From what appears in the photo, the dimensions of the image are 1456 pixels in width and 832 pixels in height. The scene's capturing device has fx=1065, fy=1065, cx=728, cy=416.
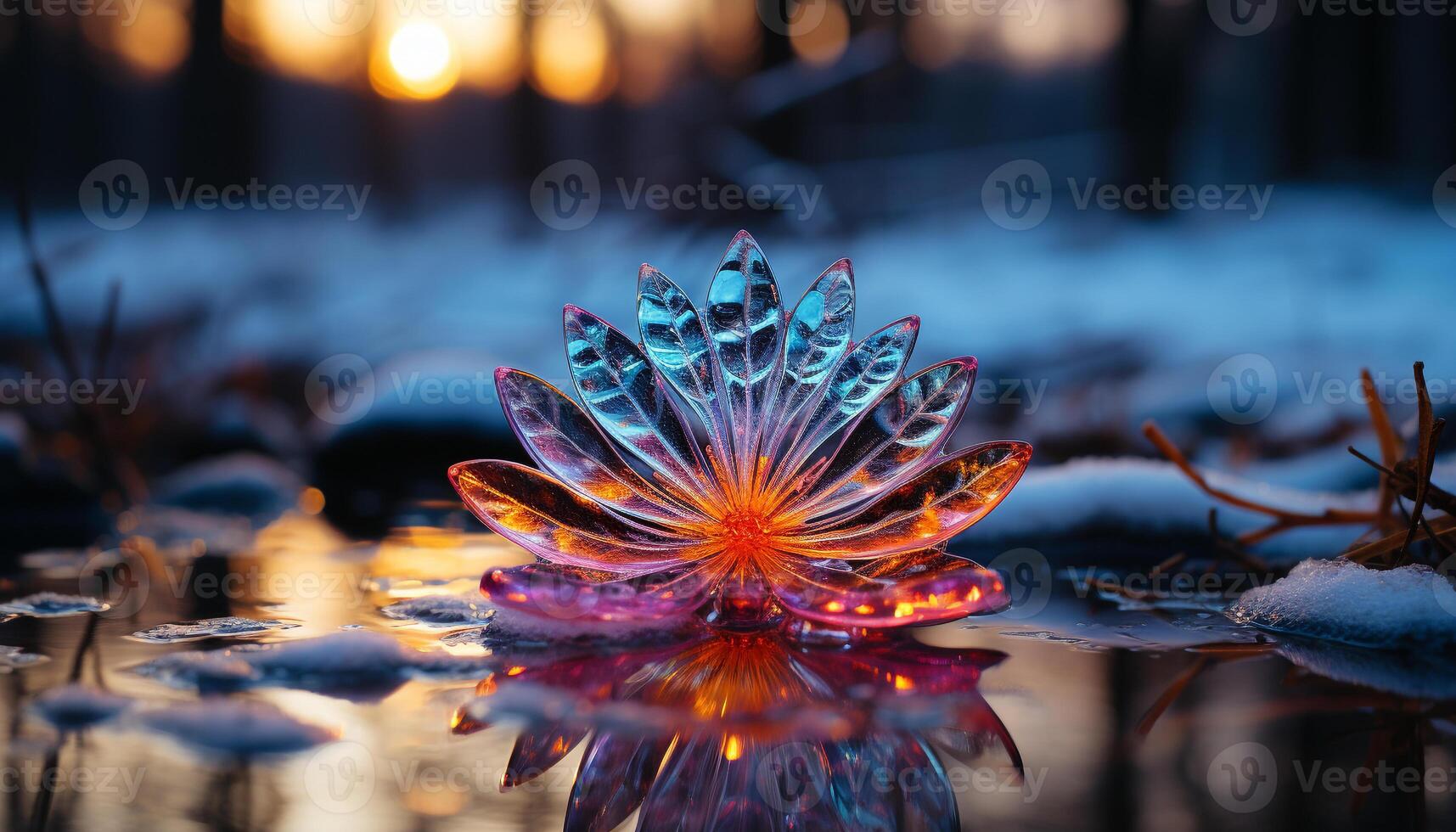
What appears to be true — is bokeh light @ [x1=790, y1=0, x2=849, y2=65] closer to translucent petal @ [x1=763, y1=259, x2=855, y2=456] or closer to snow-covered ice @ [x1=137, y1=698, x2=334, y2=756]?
translucent petal @ [x1=763, y1=259, x2=855, y2=456]

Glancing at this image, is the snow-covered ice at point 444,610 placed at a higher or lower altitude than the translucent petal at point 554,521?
lower

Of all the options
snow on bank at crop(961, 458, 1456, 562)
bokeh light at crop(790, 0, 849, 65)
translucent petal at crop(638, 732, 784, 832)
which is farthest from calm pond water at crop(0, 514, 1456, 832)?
bokeh light at crop(790, 0, 849, 65)

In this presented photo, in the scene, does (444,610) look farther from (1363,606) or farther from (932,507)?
(1363,606)

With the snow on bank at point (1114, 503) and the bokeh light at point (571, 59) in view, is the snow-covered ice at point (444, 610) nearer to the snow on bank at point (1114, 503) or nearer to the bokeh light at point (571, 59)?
the snow on bank at point (1114, 503)

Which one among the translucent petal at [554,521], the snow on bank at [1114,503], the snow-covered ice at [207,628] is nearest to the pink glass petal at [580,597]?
the translucent petal at [554,521]

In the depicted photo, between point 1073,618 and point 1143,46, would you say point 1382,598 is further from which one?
point 1143,46

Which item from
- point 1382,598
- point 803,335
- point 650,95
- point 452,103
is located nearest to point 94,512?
point 452,103

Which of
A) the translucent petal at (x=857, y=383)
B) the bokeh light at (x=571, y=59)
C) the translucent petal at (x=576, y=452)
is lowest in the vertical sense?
the translucent petal at (x=576, y=452)
